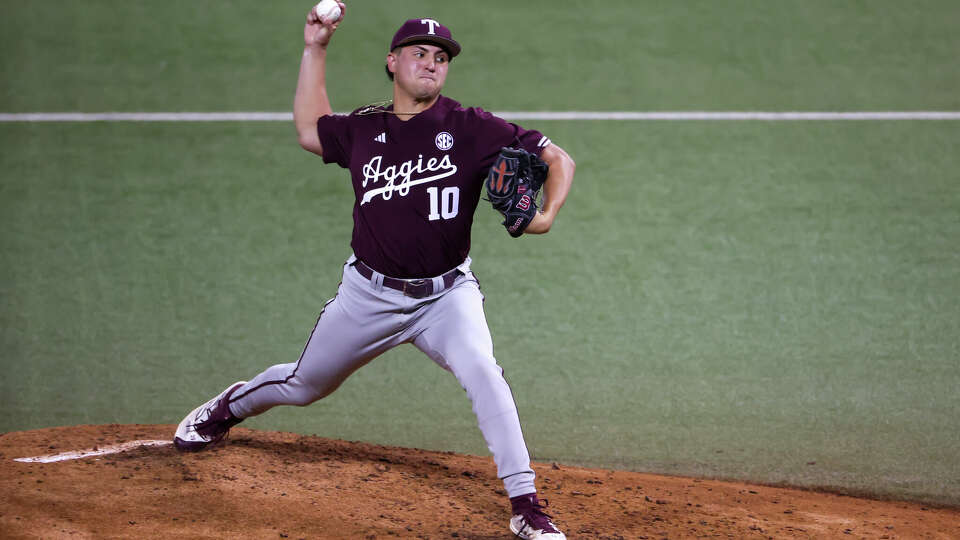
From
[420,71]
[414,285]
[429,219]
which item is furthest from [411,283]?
[420,71]

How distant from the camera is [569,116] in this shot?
27.3 ft

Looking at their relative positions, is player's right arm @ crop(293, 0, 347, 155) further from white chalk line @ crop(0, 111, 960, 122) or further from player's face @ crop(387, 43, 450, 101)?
white chalk line @ crop(0, 111, 960, 122)

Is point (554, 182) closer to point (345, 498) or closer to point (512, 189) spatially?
point (512, 189)

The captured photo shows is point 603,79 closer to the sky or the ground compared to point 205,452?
closer to the sky

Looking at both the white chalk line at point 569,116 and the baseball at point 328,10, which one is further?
the white chalk line at point 569,116

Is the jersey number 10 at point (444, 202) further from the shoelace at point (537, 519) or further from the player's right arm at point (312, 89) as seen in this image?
the shoelace at point (537, 519)

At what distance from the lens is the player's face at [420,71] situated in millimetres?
4223

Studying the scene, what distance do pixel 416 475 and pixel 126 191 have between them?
13.0 ft

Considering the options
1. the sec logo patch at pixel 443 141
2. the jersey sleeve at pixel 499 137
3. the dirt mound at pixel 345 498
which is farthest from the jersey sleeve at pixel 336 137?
the dirt mound at pixel 345 498

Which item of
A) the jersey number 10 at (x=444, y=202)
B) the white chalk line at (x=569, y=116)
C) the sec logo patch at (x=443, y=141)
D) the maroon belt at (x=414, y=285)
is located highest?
the white chalk line at (x=569, y=116)

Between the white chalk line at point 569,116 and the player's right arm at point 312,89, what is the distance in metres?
3.92

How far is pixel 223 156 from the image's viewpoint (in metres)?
7.86

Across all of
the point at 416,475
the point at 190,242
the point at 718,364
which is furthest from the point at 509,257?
the point at 416,475

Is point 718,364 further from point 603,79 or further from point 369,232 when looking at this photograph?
point 603,79
